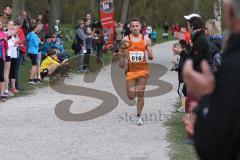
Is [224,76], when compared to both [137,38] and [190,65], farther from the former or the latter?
[137,38]

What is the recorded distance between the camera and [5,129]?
32.6ft

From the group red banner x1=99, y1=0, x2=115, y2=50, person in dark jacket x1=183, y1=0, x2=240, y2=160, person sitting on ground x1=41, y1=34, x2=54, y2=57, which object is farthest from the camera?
red banner x1=99, y1=0, x2=115, y2=50

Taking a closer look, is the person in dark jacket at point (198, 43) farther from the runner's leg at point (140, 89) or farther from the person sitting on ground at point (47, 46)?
the person sitting on ground at point (47, 46)

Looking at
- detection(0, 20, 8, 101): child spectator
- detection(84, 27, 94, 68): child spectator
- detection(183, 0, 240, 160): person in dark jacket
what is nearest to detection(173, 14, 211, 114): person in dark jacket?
detection(183, 0, 240, 160): person in dark jacket

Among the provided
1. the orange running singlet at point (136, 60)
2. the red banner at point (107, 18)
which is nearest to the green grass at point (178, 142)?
the orange running singlet at point (136, 60)

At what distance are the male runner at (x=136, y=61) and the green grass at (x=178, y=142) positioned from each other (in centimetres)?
68

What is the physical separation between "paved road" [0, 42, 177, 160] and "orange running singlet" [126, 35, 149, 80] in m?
0.91

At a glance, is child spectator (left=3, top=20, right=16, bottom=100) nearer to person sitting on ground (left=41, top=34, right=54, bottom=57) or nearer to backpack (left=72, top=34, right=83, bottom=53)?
person sitting on ground (left=41, top=34, right=54, bottom=57)

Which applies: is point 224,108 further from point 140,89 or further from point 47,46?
point 47,46

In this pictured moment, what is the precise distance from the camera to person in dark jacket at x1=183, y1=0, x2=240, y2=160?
2.35 meters

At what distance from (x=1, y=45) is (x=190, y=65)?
10.4 metres

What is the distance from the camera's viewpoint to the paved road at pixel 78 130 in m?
8.05

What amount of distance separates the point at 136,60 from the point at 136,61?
2 centimetres

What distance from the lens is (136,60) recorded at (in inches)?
420
